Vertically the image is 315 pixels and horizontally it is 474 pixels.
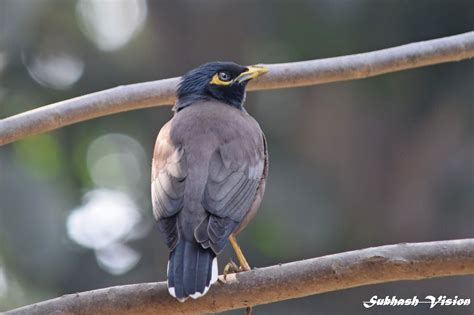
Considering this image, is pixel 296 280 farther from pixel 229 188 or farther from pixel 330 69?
pixel 330 69

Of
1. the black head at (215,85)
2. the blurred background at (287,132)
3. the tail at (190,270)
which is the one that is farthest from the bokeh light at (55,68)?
the tail at (190,270)

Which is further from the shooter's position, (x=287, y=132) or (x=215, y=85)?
(x=287, y=132)

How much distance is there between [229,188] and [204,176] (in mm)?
128

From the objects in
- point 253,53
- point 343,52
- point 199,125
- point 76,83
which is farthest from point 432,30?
point 199,125

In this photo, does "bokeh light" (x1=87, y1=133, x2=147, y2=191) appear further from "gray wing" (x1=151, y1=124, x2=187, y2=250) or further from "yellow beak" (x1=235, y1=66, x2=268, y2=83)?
"gray wing" (x1=151, y1=124, x2=187, y2=250)

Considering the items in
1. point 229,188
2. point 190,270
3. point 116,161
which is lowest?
point 116,161

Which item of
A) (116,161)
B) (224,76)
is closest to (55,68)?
(116,161)

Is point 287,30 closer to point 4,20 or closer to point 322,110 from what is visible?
point 322,110

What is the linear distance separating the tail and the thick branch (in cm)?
6

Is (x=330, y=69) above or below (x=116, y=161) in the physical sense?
above

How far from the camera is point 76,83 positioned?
12.8 meters

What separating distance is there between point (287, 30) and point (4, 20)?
3310 millimetres

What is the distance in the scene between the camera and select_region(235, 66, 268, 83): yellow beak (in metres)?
5.66

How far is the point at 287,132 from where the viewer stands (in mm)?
13102
